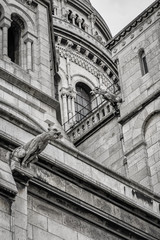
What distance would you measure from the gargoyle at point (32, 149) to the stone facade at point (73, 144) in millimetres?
86

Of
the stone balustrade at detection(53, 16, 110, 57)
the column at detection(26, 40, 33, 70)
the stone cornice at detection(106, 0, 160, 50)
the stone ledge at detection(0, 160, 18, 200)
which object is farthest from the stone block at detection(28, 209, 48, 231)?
the stone balustrade at detection(53, 16, 110, 57)

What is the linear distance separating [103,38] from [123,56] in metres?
29.3

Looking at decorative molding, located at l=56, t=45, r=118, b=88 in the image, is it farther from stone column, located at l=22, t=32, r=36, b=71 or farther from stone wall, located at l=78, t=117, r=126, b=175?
stone wall, located at l=78, t=117, r=126, b=175

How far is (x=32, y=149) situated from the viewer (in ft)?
55.1

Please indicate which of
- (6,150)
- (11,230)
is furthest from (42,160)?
(11,230)

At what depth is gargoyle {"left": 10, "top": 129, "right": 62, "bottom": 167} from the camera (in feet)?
55.0

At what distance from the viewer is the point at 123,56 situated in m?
29.6

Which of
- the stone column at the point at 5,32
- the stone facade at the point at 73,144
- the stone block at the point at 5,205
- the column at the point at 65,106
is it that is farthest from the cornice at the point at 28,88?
the column at the point at 65,106

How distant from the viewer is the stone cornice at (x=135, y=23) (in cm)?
2890

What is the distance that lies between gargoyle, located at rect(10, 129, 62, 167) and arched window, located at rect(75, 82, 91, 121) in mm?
28048

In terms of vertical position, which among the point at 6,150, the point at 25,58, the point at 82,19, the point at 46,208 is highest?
the point at 82,19

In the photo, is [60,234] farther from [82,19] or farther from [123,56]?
[82,19]

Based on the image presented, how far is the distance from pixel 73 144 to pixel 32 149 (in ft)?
43.7

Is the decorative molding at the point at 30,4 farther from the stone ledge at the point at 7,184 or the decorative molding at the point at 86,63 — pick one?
the decorative molding at the point at 86,63
